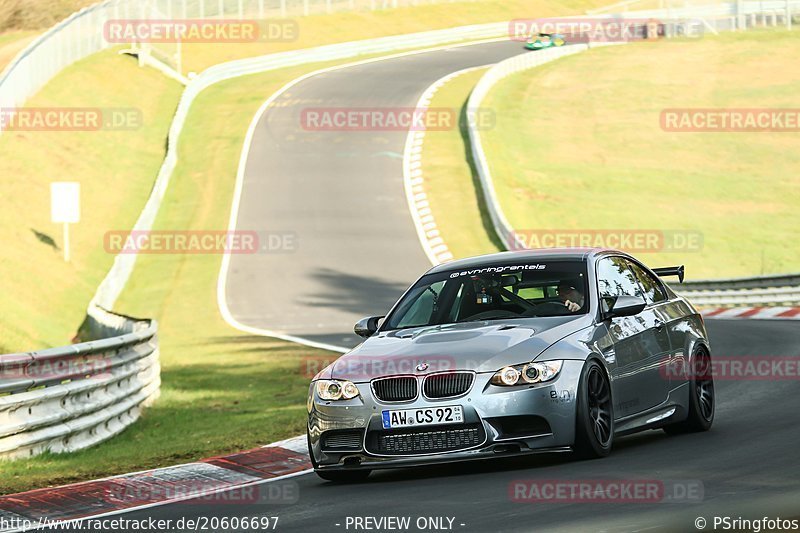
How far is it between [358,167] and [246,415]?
29768 millimetres

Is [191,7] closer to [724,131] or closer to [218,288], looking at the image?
[724,131]

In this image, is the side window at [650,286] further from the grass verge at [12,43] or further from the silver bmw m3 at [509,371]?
the grass verge at [12,43]

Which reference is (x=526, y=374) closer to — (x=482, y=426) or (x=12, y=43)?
(x=482, y=426)

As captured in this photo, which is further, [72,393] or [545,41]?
[545,41]

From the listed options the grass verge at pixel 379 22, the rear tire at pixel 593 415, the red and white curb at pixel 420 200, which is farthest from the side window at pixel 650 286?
the grass verge at pixel 379 22

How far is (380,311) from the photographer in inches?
1121

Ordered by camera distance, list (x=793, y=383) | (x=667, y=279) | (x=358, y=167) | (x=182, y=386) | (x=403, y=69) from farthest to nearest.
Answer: (x=403, y=69), (x=358, y=167), (x=667, y=279), (x=182, y=386), (x=793, y=383)

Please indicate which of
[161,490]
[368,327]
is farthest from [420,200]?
[161,490]

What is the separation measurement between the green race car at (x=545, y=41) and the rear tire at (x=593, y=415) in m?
66.4

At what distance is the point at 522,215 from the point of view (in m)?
40.3

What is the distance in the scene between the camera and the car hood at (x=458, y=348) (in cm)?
916

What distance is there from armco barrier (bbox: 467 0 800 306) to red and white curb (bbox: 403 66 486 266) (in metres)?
1.74

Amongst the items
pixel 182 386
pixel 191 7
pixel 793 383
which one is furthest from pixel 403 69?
pixel 793 383

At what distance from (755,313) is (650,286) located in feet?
52.1
